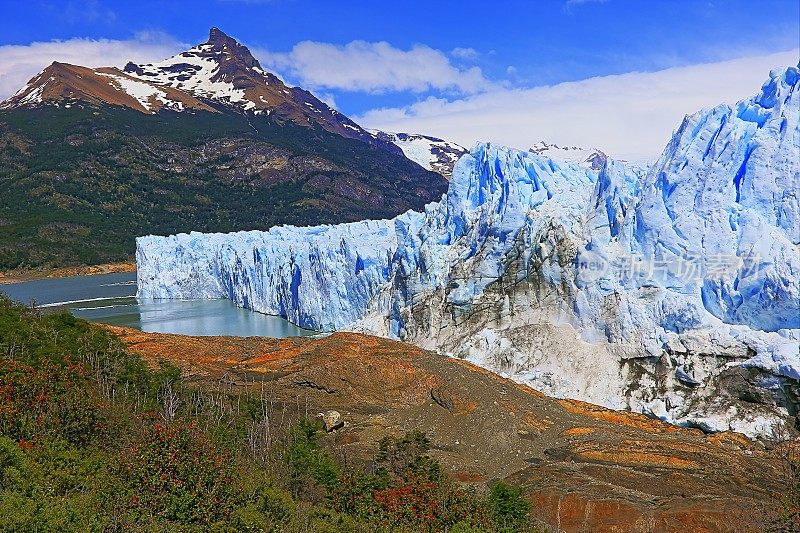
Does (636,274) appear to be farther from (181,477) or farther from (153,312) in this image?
(153,312)

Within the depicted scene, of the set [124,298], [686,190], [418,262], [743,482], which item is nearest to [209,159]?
[124,298]

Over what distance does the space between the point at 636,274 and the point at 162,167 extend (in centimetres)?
9956

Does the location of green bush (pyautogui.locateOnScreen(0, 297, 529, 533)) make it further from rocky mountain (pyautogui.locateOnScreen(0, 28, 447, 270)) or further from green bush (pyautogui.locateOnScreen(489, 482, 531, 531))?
rocky mountain (pyautogui.locateOnScreen(0, 28, 447, 270))

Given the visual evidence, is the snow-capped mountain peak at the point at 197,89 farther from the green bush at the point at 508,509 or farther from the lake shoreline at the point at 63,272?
the green bush at the point at 508,509

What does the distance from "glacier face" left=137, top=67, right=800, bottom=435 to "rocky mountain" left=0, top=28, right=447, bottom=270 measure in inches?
2359

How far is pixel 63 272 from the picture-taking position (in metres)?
74.4

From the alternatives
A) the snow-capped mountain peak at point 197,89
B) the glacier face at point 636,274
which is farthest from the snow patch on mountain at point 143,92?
the glacier face at point 636,274

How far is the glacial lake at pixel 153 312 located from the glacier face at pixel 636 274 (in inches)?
382

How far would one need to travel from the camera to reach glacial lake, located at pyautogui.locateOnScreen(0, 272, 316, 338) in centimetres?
3762

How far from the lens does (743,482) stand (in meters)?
13.4

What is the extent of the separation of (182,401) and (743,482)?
1202 centimetres

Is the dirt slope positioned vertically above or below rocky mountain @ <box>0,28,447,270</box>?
below

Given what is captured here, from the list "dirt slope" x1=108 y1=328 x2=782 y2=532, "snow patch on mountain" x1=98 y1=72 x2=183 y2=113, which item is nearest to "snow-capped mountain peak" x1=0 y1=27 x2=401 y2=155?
"snow patch on mountain" x1=98 y1=72 x2=183 y2=113

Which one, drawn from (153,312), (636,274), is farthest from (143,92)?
(636,274)
